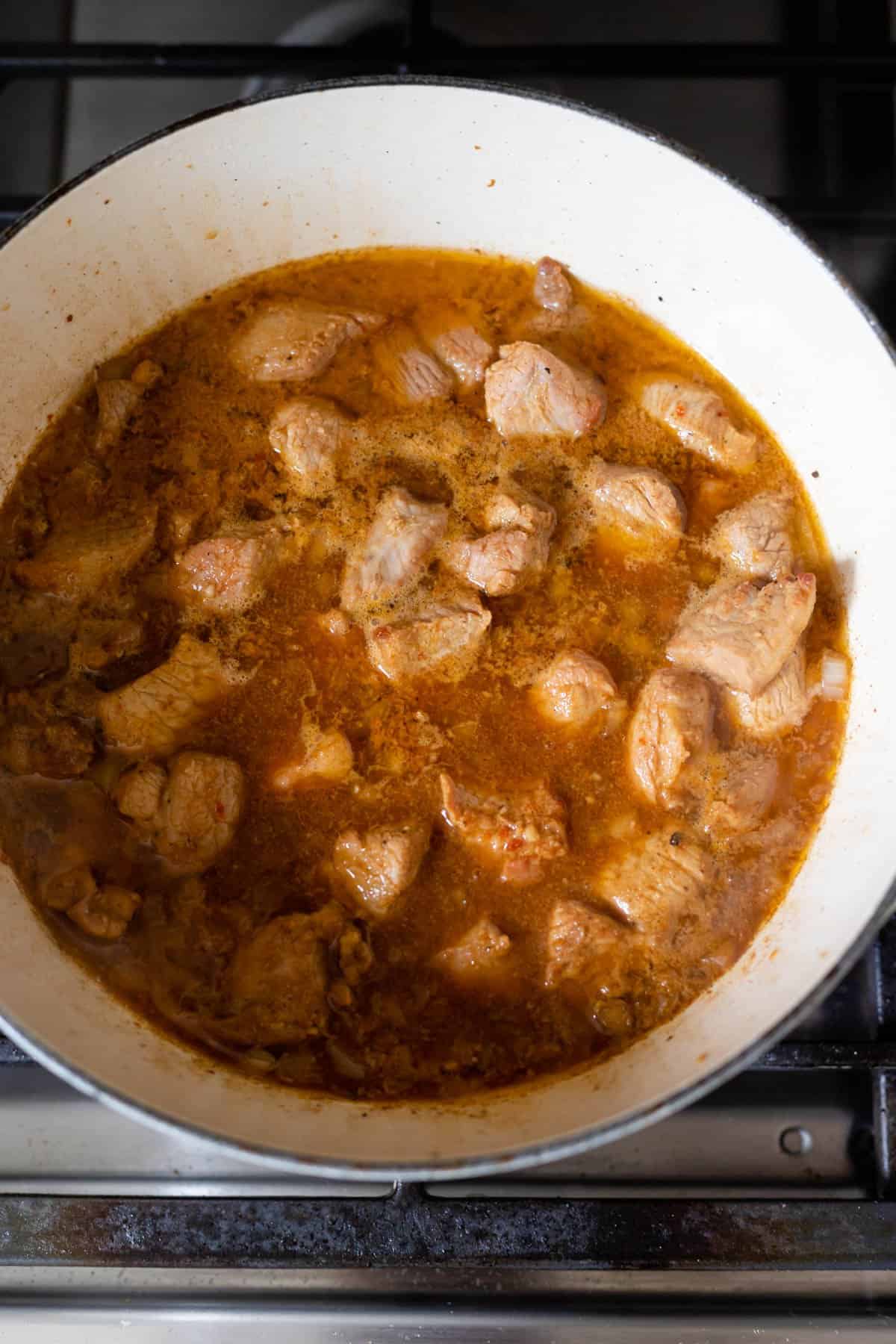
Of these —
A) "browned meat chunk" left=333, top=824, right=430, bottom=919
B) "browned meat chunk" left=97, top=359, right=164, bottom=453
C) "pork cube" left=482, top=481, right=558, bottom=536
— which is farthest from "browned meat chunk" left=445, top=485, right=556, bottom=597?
"browned meat chunk" left=97, top=359, right=164, bottom=453

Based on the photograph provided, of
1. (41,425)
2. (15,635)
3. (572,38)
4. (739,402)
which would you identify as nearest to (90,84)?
(41,425)

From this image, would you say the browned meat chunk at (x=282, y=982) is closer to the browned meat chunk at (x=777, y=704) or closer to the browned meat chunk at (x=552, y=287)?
the browned meat chunk at (x=777, y=704)

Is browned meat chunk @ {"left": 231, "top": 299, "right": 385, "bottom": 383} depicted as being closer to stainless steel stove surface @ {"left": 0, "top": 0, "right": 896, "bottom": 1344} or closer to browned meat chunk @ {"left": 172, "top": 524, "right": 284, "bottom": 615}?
browned meat chunk @ {"left": 172, "top": 524, "right": 284, "bottom": 615}

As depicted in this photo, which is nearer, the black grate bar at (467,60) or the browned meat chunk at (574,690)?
the browned meat chunk at (574,690)

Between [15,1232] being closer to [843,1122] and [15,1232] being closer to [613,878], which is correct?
[613,878]

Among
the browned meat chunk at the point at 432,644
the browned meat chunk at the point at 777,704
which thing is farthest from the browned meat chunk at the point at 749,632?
the browned meat chunk at the point at 432,644

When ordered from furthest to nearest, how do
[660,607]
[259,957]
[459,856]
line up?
[660,607], [459,856], [259,957]

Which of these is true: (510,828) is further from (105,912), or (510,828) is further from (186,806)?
(105,912)
